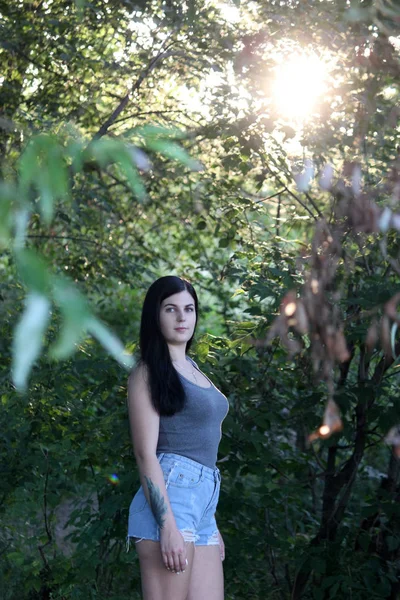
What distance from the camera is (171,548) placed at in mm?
2455

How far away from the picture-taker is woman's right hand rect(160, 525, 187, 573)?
8.05 feet

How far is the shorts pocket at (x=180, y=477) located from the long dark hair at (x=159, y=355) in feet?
0.56

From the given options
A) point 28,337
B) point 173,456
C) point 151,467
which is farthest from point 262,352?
point 28,337

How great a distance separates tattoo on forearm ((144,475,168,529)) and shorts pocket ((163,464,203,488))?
0.08 m

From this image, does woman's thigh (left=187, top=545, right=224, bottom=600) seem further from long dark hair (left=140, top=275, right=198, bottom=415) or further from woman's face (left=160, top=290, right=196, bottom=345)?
woman's face (left=160, top=290, right=196, bottom=345)

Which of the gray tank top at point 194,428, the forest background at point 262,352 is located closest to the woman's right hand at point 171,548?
the gray tank top at point 194,428

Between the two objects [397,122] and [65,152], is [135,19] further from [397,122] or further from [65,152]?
[65,152]

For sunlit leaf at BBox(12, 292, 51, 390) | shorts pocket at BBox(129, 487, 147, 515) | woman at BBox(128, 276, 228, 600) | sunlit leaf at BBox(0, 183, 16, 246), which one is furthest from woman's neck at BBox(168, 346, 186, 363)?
sunlit leaf at BBox(12, 292, 51, 390)

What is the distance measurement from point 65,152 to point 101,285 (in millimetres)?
5800

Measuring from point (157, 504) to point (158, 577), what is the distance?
0.22 metres

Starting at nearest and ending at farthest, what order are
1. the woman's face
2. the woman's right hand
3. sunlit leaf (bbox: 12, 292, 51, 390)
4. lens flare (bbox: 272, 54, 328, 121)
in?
sunlit leaf (bbox: 12, 292, 51, 390) → the woman's right hand → the woman's face → lens flare (bbox: 272, 54, 328, 121)

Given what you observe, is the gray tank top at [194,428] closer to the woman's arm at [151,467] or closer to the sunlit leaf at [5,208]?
the woman's arm at [151,467]

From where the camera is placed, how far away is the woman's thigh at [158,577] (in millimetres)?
2512

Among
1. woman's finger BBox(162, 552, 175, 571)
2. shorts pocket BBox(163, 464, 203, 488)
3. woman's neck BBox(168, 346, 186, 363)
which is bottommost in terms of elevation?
woman's finger BBox(162, 552, 175, 571)
